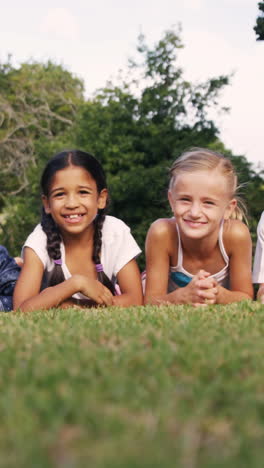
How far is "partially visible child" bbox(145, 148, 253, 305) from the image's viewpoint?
557 centimetres

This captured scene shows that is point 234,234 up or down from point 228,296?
up

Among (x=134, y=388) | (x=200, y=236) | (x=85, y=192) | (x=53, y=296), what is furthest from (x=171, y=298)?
(x=134, y=388)

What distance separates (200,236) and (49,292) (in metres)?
1.51

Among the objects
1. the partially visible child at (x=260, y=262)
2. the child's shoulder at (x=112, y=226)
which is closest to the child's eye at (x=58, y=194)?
the child's shoulder at (x=112, y=226)

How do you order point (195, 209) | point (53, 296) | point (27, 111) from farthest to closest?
point (27, 111) < point (195, 209) < point (53, 296)

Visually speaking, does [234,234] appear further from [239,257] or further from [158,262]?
[158,262]

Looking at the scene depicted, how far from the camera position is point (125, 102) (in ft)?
61.7

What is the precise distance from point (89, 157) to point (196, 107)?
13141mm

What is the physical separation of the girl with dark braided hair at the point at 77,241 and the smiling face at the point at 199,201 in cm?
81

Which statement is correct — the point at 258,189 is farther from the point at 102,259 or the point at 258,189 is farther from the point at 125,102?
the point at 102,259

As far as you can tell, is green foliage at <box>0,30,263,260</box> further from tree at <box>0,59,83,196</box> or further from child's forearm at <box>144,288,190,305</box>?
tree at <box>0,59,83,196</box>

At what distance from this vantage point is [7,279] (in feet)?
21.3

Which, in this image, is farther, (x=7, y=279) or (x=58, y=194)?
(x=7, y=279)

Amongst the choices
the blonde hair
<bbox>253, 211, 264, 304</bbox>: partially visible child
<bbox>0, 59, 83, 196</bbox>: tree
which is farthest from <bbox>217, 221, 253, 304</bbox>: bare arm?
→ <bbox>0, 59, 83, 196</bbox>: tree
